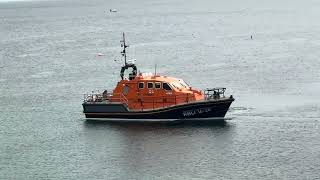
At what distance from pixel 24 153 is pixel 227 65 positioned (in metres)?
60.6

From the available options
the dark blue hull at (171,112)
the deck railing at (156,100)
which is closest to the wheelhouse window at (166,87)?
the deck railing at (156,100)

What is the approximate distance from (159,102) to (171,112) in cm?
174

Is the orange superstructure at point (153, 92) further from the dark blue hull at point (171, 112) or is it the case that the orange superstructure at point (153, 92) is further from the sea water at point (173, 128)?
the sea water at point (173, 128)

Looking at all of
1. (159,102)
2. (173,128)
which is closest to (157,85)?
(159,102)

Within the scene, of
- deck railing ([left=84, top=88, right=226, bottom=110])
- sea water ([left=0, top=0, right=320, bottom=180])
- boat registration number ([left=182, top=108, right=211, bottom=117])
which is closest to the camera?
sea water ([left=0, top=0, right=320, bottom=180])

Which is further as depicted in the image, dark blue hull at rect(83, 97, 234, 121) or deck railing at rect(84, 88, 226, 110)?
deck railing at rect(84, 88, 226, 110)

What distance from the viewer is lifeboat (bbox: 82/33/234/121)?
72125 millimetres

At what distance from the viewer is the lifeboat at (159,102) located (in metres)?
72.1

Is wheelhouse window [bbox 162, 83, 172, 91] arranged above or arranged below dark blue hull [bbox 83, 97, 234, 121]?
above

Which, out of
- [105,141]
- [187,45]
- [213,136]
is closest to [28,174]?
[105,141]

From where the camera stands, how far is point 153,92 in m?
73.2

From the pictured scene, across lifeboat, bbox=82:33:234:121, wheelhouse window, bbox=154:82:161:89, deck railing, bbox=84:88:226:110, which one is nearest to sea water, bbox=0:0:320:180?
lifeboat, bbox=82:33:234:121

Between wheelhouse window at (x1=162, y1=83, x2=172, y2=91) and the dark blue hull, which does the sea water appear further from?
wheelhouse window at (x1=162, y1=83, x2=172, y2=91)

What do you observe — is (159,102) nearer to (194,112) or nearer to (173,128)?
(194,112)
